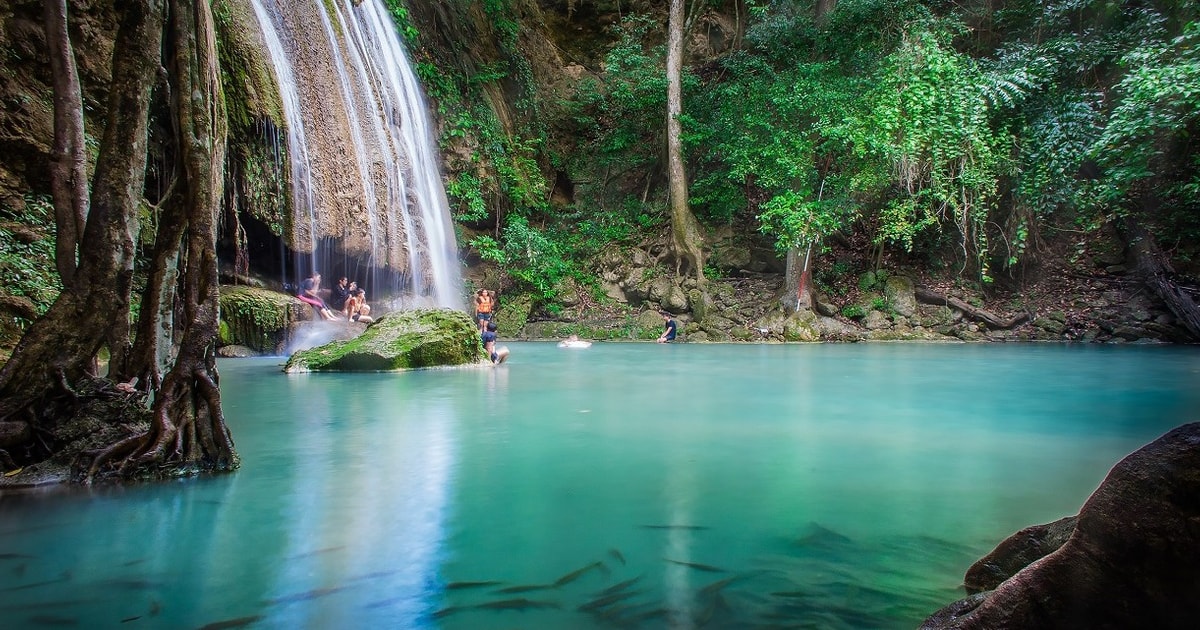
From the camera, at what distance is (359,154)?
1313 cm

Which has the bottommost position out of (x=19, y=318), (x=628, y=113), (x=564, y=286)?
(x=19, y=318)

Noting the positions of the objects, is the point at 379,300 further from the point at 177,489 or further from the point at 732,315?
the point at 177,489

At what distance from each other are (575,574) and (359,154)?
42.1 ft

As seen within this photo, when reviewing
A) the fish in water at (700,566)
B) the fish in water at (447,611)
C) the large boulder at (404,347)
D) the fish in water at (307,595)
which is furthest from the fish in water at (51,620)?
the large boulder at (404,347)

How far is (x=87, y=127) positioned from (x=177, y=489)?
7.84 metres

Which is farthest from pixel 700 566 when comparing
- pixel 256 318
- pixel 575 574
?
pixel 256 318

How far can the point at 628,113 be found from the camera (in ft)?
66.9

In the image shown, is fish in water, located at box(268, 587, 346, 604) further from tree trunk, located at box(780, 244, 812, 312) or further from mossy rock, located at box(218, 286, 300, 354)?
tree trunk, located at box(780, 244, 812, 312)

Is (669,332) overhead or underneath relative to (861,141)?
underneath

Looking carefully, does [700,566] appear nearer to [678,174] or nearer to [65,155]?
[65,155]

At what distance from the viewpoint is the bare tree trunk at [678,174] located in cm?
1727

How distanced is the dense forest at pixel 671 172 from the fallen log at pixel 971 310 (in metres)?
0.06

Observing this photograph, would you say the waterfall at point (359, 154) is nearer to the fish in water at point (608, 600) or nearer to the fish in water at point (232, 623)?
the fish in water at point (232, 623)

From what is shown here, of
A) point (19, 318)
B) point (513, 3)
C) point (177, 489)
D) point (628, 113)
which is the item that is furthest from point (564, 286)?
point (177, 489)
